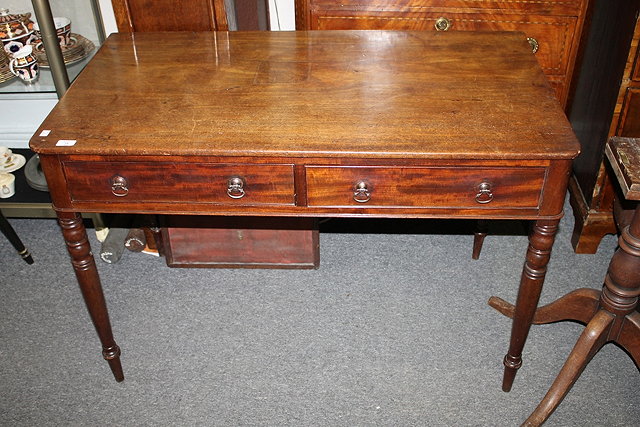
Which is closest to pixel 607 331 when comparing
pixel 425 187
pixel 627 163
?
pixel 627 163

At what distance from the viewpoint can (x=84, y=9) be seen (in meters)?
2.80

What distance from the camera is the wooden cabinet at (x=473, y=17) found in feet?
8.82

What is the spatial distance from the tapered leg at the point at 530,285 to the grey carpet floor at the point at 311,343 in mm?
157

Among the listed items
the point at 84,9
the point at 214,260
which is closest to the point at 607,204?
the point at 214,260

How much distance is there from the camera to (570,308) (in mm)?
2418

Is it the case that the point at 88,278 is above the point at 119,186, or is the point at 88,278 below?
below

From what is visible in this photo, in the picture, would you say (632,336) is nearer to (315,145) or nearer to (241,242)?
(315,145)

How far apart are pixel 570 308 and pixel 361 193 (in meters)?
1.03

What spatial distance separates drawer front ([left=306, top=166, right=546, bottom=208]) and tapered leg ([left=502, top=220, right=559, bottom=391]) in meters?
0.10

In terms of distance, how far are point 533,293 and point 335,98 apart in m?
0.80

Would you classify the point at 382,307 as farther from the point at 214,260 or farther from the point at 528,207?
the point at 528,207

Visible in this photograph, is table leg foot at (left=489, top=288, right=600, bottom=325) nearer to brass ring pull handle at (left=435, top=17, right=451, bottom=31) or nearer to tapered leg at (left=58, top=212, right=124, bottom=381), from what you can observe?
brass ring pull handle at (left=435, top=17, right=451, bottom=31)

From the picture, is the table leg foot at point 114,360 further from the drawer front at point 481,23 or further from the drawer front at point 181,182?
the drawer front at point 481,23

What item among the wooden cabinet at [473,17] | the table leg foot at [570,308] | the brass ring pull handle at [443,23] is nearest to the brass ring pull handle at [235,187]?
the table leg foot at [570,308]
